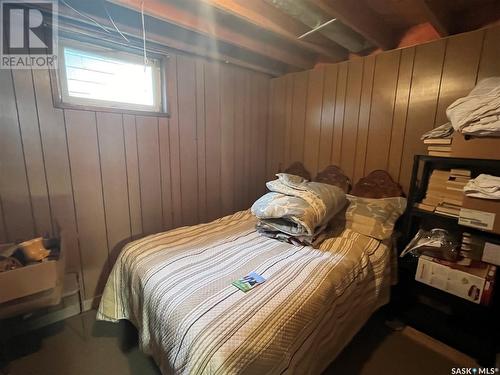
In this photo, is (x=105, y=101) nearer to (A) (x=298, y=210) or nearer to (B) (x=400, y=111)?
(A) (x=298, y=210)

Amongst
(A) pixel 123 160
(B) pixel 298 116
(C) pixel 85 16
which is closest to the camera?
(C) pixel 85 16

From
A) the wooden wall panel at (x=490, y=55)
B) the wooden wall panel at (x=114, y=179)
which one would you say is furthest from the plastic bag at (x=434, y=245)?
the wooden wall panel at (x=114, y=179)

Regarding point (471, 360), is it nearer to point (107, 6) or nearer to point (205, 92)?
point (205, 92)

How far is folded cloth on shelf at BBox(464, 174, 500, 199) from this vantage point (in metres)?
1.20

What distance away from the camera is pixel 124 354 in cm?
143

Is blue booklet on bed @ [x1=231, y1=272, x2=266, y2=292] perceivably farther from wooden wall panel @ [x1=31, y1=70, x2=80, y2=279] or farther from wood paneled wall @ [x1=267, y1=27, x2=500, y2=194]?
wood paneled wall @ [x1=267, y1=27, x2=500, y2=194]

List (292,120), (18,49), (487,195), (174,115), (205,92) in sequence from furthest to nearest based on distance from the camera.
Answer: (292,120)
(205,92)
(174,115)
(18,49)
(487,195)

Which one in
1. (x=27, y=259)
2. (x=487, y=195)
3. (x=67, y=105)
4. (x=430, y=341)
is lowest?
(x=430, y=341)

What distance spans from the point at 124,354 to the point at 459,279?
6.54ft

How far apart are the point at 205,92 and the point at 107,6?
877 millimetres

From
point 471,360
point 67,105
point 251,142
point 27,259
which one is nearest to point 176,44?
point 67,105

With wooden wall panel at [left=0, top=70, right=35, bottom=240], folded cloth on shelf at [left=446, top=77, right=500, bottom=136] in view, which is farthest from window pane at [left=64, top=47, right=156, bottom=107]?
folded cloth on shelf at [left=446, top=77, right=500, bottom=136]

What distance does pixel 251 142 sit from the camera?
2.61 m

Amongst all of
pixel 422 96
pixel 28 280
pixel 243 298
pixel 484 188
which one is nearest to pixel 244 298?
pixel 243 298
